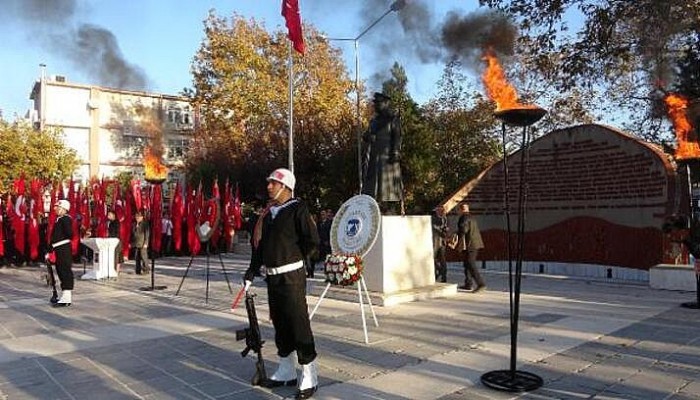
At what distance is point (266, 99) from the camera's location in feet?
112

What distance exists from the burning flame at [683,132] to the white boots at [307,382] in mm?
8454

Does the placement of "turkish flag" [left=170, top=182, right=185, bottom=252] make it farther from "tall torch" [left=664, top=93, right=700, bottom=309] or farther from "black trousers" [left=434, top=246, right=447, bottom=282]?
"tall torch" [left=664, top=93, right=700, bottom=309]

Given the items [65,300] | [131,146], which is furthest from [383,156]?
[131,146]

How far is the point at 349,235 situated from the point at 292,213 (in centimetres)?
290

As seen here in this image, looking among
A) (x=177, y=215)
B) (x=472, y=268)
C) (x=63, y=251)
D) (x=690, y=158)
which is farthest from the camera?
(x=177, y=215)

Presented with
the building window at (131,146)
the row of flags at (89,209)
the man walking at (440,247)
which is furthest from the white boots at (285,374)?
the building window at (131,146)

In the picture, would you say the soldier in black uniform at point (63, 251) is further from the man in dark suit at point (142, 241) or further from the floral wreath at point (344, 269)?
the floral wreath at point (344, 269)

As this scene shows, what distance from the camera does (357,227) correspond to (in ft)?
26.8

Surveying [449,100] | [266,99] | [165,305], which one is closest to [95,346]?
[165,305]

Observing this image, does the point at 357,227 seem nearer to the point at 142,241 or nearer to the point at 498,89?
the point at 498,89

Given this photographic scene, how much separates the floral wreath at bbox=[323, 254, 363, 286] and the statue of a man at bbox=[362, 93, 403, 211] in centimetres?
402

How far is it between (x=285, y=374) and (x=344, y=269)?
2109 millimetres

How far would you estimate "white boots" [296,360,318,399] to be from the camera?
502 cm

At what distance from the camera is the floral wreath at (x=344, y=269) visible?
7363mm
